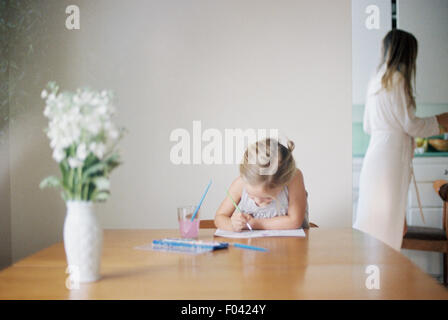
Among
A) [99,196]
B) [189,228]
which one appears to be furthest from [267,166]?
[99,196]

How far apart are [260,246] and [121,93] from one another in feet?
5.10

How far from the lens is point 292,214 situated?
1601 mm

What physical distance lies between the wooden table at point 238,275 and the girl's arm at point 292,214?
0.99ft

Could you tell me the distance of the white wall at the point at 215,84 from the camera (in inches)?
96.8

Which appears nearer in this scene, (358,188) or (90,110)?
(90,110)

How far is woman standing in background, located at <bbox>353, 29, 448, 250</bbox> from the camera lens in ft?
6.84

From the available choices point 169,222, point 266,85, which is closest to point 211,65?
point 266,85

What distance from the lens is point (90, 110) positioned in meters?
0.80

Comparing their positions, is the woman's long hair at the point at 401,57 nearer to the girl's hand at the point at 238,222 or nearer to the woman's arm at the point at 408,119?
the woman's arm at the point at 408,119

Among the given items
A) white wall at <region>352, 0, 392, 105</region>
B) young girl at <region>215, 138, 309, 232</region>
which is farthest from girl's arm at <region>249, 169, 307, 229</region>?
white wall at <region>352, 0, 392, 105</region>

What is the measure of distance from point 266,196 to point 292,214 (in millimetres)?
127

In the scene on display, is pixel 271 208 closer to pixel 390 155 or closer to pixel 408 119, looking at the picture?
pixel 390 155
